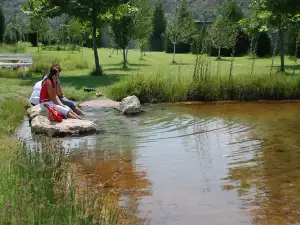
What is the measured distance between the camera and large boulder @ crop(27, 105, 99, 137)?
29.1 ft

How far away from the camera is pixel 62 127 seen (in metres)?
8.98

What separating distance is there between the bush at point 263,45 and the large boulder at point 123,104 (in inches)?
963

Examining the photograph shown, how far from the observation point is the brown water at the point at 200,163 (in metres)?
5.27

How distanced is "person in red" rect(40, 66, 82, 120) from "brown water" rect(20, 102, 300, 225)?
755 millimetres

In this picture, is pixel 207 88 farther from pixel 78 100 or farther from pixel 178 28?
pixel 178 28

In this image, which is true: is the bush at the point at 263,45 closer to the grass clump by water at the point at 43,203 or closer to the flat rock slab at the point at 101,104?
the flat rock slab at the point at 101,104

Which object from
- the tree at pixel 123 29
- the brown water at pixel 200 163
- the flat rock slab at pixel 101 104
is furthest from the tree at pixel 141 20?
the brown water at pixel 200 163

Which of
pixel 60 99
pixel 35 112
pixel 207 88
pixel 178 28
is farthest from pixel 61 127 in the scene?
pixel 178 28

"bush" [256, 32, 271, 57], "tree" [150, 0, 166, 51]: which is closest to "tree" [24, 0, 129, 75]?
"bush" [256, 32, 271, 57]

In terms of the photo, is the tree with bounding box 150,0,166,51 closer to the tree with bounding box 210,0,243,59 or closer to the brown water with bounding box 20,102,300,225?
the tree with bounding box 210,0,243,59

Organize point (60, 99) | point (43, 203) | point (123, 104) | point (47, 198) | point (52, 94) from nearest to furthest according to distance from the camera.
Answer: point (43, 203) < point (47, 198) < point (52, 94) < point (60, 99) < point (123, 104)

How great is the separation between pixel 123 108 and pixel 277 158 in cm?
514

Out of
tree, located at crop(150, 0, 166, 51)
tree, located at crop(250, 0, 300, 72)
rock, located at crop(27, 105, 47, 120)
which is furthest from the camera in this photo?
tree, located at crop(150, 0, 166, 51)

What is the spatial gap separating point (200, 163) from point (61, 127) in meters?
3.18
